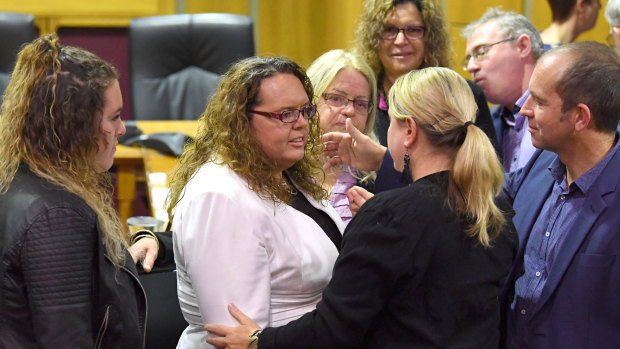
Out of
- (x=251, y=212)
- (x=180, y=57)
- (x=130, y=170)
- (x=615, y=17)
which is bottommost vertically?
(x=130, y=170)

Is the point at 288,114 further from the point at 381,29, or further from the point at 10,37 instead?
the point at 10,37

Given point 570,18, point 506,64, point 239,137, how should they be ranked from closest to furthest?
1. point 239,137
2. point 506,64
3. point 570,18

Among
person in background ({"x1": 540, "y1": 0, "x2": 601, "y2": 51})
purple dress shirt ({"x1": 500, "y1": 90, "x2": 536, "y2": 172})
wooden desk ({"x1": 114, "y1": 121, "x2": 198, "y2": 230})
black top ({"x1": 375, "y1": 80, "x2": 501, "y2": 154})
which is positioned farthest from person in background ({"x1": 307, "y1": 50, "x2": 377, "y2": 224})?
person in background ({"x1": 540, "y1": 0, "x2": 601, "y2": 51})

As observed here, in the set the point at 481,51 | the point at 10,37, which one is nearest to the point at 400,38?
the point at 481,51

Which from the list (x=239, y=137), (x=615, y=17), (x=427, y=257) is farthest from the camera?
(x=615, y=17)

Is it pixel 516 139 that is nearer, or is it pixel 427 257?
pixel 427 257

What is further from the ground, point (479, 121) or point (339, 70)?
point (339, 70)

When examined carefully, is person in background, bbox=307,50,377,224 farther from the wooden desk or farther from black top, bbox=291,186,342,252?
the wooden desk

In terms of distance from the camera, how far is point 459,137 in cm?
170

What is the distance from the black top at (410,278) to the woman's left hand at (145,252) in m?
0.56

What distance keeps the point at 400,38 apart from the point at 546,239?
114 centimetres

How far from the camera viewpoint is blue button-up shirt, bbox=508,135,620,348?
197cm

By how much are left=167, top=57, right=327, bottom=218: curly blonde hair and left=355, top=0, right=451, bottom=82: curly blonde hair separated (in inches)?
41.0

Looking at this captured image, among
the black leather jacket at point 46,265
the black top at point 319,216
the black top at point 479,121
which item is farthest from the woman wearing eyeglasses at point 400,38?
the black leather jacket at point 46,265
